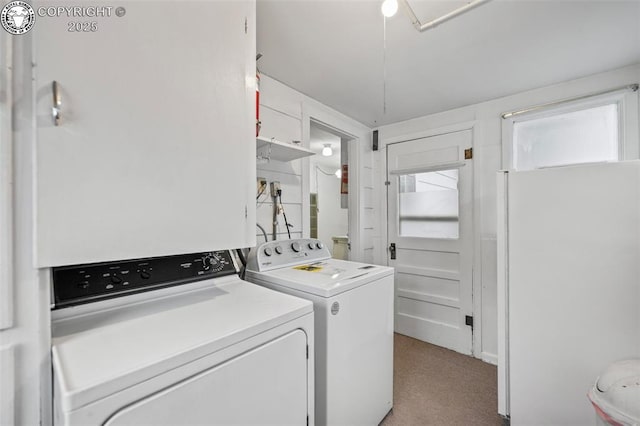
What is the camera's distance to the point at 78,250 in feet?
2.29

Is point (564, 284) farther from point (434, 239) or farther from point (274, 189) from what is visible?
point (274, 189)

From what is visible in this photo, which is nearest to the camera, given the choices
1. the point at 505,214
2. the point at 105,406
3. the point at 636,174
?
the point at 105,406

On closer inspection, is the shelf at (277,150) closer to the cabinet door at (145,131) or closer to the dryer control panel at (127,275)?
the cabinet door at (145,131)

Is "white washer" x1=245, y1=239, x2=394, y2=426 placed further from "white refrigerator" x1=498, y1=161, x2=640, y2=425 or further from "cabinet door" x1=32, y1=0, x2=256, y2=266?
"white refrigerator" x1=498, y1=161, x2=640, y2=425

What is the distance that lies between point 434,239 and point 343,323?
1.82m

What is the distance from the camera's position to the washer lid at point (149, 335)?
588mm

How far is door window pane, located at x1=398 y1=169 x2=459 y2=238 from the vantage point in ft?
8.72

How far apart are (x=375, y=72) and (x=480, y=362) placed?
105 inches

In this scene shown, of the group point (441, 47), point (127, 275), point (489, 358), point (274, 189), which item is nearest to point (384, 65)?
point (441, 47)

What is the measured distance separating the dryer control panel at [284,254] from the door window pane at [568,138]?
171 cm

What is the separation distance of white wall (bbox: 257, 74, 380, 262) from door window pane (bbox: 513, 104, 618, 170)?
1454 millimetres

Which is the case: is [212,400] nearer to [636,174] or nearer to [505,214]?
[505,214]

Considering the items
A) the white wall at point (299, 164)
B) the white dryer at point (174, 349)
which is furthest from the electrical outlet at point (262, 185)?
the white dryer at point (174, 349)

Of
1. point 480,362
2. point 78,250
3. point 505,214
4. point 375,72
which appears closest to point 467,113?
point 375,72
